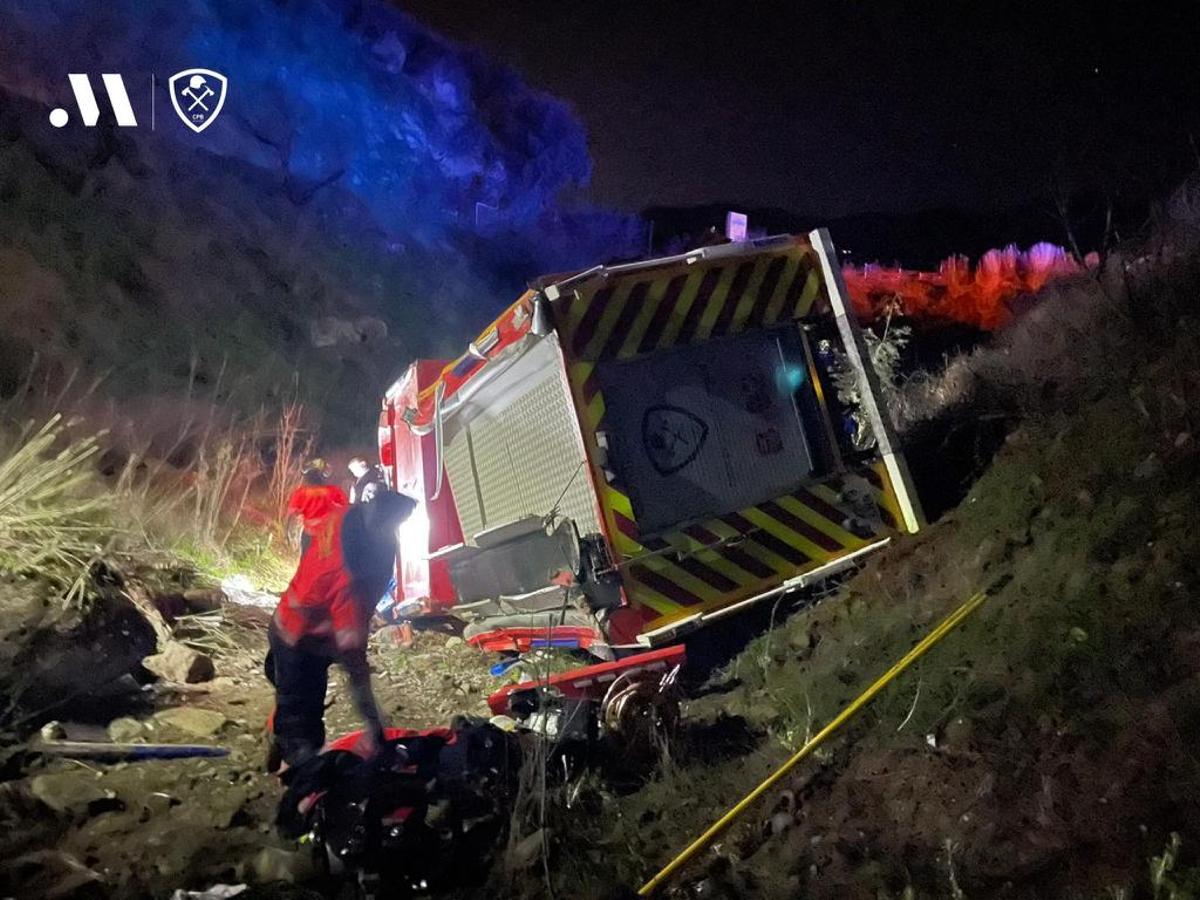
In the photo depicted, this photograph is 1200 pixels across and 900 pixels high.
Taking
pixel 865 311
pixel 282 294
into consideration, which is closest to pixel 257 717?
pixel 282 294

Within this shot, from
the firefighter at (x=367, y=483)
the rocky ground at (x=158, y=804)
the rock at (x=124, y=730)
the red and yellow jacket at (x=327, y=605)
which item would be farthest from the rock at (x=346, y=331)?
the red and yellow jacket at (x=327, y=605)

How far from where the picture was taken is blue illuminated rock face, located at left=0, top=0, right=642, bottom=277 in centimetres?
1494

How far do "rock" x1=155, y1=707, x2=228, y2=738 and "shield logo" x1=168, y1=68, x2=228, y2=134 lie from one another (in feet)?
50.2

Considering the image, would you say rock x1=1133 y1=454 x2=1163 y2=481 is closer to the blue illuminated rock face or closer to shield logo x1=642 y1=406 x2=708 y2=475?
shield logo x1=642 y1=406 x2=708 y2=475

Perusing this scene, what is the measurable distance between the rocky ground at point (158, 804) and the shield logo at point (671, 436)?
2136 mm

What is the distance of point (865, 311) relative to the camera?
71.2 feet

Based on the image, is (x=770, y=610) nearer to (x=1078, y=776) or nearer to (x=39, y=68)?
(x=1078, y=776)

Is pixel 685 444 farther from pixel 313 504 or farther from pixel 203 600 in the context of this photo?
pixel 203 600

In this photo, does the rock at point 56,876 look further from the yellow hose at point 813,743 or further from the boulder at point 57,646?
the yellow hose at point 813,743

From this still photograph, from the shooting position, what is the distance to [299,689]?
13.7ft

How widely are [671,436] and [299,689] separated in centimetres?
229

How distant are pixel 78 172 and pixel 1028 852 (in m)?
15.8

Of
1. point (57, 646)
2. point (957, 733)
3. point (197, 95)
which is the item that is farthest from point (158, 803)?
point (197, 95)

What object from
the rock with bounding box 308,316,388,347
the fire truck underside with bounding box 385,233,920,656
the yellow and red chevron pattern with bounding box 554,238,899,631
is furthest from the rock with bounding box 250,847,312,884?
the rock with bounding box 308,316,388,347
